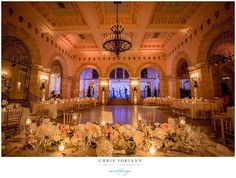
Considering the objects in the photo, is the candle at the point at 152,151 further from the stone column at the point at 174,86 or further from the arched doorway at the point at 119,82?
the arched doorway at the point at 119,82

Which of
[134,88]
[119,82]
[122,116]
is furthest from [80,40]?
[119,82]

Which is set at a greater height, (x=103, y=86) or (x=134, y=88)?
(x=103, y=86)

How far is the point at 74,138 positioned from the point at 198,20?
8.94 metres

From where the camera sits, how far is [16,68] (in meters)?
9.08

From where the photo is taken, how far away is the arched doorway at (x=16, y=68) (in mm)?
6286

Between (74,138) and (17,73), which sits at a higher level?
(17,73)

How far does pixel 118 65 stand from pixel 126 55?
1.43 m

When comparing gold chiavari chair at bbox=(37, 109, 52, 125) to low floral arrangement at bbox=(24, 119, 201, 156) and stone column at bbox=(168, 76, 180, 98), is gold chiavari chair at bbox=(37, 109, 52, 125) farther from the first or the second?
stone column at bbox=(168, 76, 180, 98)

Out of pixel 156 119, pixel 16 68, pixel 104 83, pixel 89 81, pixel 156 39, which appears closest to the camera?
pixel 156 119

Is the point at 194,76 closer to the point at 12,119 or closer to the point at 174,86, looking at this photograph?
the point at 174,86

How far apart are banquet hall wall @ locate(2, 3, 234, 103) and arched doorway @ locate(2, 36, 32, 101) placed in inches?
11.9

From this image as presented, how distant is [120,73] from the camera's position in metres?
18.6

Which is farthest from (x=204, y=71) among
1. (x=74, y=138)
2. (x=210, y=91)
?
(x=74, y=138)
